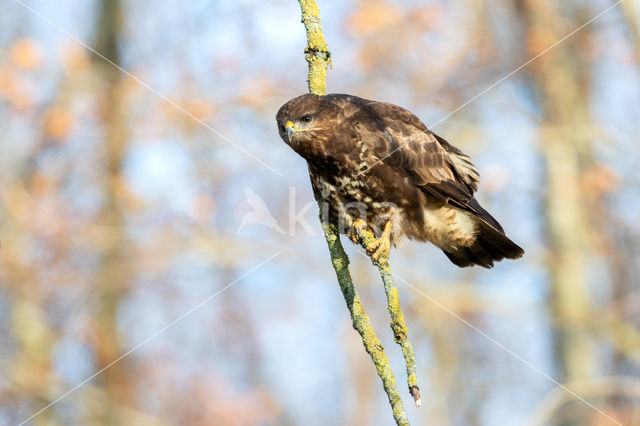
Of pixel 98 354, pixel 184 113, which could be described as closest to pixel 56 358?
pixel 98 354

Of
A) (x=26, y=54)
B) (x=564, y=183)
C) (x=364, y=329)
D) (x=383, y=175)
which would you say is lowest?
(x=364, y=329)

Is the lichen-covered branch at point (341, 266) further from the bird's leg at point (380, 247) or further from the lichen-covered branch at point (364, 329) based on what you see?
the bird's leg at point (380, 247)

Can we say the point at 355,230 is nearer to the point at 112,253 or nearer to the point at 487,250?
the point at 487,250

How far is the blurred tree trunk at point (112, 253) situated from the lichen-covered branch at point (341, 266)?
19.6 feet

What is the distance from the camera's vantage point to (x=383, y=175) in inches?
180

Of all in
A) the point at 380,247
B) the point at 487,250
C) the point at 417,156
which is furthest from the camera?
the point at 487,250

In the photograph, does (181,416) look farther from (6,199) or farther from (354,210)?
(354,210)

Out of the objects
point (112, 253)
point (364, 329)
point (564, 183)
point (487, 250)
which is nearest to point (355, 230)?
point (364, 329)

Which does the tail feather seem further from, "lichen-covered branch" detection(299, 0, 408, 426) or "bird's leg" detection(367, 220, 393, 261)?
"lichen-covered branch" detection(299, 0, 408, 426)

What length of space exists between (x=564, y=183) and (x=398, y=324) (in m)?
7.67

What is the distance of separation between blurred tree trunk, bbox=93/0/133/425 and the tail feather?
5.32 m

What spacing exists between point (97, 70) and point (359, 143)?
272 inches

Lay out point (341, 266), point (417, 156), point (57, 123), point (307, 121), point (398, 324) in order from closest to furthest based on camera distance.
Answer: point (398, 324) → point (341, 266) → point (307, 121) → point (417, 156) → point (57, 123)

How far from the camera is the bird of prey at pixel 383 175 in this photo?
14.8ft
